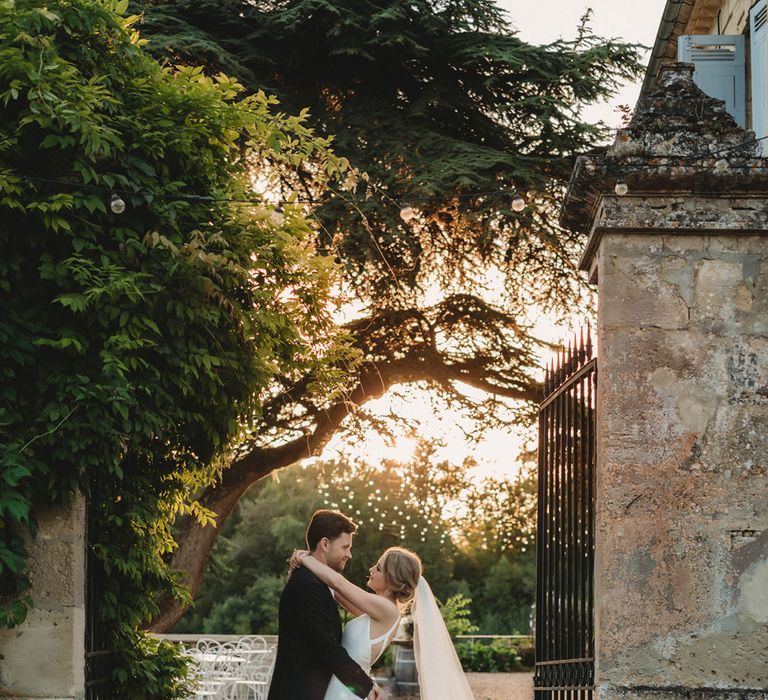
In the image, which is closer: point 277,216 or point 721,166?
point 721,166

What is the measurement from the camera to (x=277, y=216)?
6539 mm

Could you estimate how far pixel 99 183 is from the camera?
602 cm

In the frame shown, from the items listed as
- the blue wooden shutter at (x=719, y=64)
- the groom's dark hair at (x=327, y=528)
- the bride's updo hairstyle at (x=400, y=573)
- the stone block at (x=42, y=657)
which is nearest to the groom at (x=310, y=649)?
the groom's dark hair at (x=327, y=528)

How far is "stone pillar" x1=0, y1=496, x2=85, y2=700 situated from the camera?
5.65 m

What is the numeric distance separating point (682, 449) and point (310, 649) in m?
1.87

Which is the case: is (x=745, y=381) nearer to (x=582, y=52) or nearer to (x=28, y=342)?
(x=28, y=342)

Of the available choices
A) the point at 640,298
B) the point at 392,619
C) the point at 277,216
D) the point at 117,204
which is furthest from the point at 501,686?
the point at 640,298

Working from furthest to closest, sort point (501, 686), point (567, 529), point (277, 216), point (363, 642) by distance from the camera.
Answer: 1. point (501, 686)
2. point (277, 216)
3. point (363, 642)
4. point (567, 529)

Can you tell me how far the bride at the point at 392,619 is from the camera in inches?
206

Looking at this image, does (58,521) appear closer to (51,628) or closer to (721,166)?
(51,628)

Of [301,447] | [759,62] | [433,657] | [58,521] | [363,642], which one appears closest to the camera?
[363,642]

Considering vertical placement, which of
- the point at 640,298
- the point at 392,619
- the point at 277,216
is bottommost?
the point at 392,619

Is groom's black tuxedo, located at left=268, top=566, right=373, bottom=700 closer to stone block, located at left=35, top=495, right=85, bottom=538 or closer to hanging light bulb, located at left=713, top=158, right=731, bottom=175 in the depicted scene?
stone block, located at left=35, top=495, right=85, bottom=538

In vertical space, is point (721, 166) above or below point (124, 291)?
above
